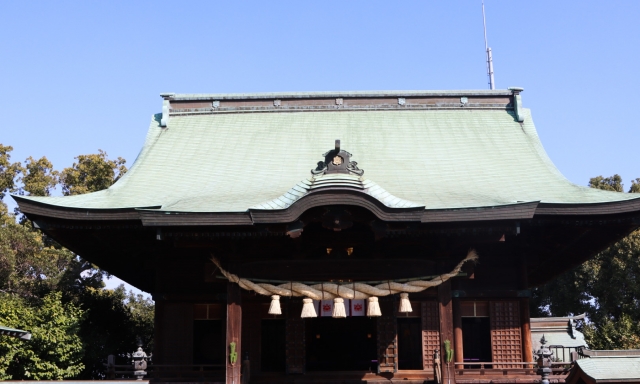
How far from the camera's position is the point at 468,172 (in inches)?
667

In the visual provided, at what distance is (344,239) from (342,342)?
10.5 feet

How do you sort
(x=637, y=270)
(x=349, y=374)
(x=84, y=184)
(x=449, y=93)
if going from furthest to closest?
(x=637, y=270), (x=84, y=184), (x=449, y=93), (x=349, y=374)

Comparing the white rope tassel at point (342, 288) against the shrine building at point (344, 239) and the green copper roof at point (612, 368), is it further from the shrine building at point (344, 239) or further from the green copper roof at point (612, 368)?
the green copper roof at point (612, 368)

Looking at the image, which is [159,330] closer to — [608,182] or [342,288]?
[342,288]

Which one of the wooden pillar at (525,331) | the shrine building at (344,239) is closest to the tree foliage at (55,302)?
the shrine building at (344,239)

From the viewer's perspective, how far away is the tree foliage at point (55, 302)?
17406mm

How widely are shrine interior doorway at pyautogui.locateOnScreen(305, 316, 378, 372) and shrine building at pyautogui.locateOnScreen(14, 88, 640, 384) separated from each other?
30mm

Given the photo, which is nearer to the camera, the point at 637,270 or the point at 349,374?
the point at 349,374

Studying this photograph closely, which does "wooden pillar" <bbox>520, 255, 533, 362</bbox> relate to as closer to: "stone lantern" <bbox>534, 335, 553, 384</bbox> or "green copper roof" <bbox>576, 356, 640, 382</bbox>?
"stone lantern" <bbox>534, 335, 553, 384</bbox>

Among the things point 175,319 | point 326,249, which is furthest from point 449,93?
point 175,319

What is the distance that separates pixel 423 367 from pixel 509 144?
615 cm

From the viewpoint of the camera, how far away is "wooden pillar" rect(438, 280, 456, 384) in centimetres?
1351

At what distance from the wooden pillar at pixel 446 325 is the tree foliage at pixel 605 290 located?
20.5 metres

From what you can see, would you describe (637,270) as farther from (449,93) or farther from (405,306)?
(405,306)
